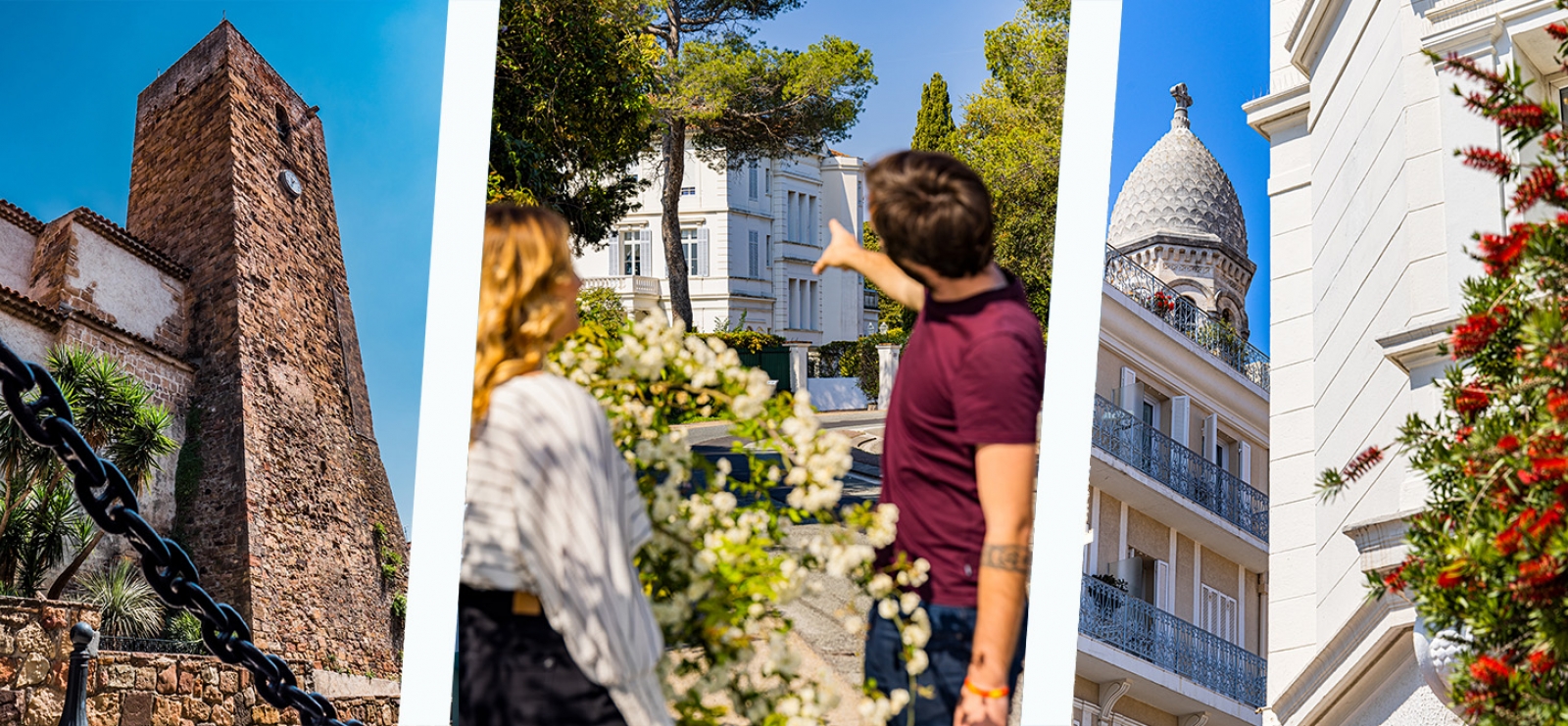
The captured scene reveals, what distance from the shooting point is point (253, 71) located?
1823 cm

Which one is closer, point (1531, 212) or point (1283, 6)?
point (1531, 212)

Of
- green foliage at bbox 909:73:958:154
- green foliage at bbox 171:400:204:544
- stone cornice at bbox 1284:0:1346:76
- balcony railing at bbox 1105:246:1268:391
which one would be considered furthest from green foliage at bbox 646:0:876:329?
green foliage at bbox 171:400:204:544

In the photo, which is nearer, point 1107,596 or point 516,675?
point 516,675

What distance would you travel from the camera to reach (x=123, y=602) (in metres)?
11.9

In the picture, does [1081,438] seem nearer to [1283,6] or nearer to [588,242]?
[588,242]

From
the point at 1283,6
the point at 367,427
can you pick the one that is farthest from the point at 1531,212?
the point at 367,427

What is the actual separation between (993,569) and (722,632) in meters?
0.56

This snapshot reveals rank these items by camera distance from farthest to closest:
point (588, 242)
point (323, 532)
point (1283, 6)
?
point (323, 532)
point (1283, 6)
point (588, 242)

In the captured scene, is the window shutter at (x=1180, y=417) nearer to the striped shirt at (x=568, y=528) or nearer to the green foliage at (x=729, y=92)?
the green foliage at (x=729, y=92)

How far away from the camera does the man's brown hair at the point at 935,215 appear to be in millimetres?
2945

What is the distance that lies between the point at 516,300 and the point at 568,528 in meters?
0.50

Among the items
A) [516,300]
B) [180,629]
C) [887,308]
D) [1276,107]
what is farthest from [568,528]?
[180,629]

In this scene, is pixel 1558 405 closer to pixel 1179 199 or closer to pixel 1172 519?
pixel 1172 519

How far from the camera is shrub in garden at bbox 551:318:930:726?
2.83 m
